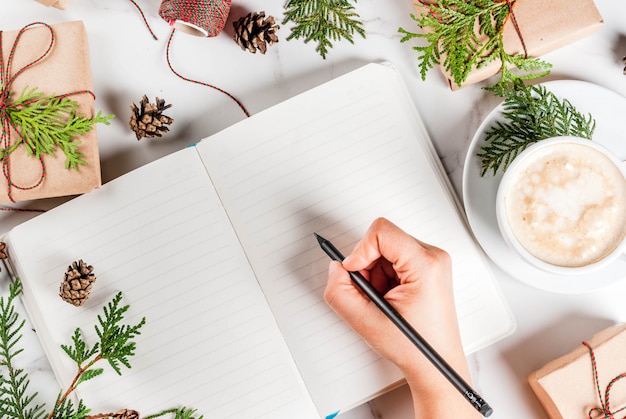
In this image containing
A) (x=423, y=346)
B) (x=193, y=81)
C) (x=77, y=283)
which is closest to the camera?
(x=423, y=346)

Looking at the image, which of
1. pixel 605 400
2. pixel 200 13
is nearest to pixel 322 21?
pixel 200 13

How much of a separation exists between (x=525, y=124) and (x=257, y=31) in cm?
50

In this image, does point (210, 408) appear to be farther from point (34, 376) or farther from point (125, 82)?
point (125, 82)

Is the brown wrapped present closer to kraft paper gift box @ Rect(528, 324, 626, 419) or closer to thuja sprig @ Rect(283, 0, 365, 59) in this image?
thuja sprig @ Rect(283, 0, 365, 59)

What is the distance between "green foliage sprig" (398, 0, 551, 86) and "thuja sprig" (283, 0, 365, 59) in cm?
13

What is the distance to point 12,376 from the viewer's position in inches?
36.2

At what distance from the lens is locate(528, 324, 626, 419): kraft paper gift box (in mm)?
911

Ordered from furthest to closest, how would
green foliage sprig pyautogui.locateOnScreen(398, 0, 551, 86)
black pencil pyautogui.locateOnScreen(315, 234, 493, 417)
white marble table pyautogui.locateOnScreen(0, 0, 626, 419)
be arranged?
1. white marble table pyautogui.locateOnScreen(0, 0, 626, 419)
2. green foliage sprig pyautogui.locateOnScreen(398, 0, 551, 86)
3. black pencil pyautogui.locateOnScreen(315, 234, 493, 417)

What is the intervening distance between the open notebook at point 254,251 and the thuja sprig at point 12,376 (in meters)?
0.05

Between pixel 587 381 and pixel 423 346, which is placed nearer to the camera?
pixel 423 346

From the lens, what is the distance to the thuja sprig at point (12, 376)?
2.97 ft

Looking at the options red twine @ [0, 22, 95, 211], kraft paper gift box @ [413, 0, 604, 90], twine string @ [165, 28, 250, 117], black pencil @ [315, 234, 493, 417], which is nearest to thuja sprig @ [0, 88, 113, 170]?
red twine @ [0, 22, 95, 211]

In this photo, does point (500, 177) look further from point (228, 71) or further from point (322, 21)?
point (228, 71)

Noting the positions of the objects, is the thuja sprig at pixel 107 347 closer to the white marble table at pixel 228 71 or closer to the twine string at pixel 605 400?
the white marble table at pixel 228 71
